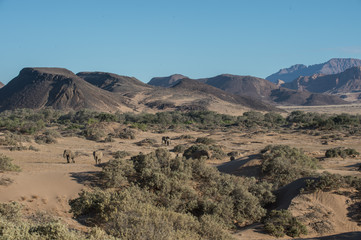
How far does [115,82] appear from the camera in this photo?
10525cm

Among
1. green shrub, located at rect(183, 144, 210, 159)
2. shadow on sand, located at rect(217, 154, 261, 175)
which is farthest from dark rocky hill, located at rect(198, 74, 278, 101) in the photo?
shadow on sand, located at rect(217, 154, 261, 175)

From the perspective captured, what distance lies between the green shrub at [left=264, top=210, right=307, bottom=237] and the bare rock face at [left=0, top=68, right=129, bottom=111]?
6281 centimetres

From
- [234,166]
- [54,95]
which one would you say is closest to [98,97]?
[54,95]

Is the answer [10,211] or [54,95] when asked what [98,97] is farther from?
[10,211]

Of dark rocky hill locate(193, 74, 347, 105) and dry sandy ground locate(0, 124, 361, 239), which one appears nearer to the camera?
dry sandy ground locate(0, 124, 361, 239)

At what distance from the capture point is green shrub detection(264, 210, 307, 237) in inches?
330

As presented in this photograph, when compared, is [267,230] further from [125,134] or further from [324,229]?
[125,134]

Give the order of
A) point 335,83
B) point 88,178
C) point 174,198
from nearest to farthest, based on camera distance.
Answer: point 174,198 < point 88,178 < point 335,83

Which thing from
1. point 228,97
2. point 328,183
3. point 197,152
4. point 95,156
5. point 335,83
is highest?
point 335,83

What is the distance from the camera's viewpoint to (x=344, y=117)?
131 feet

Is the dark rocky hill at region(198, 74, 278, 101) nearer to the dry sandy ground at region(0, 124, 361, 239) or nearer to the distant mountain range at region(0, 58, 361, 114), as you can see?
the distant mountain range at region(0, 58, 361, 114)

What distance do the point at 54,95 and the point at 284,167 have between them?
6960cm

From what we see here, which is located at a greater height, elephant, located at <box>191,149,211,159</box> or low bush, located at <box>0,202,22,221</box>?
low bush, located at <box>0,202,22,221</box>

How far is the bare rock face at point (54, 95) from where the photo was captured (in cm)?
7100
